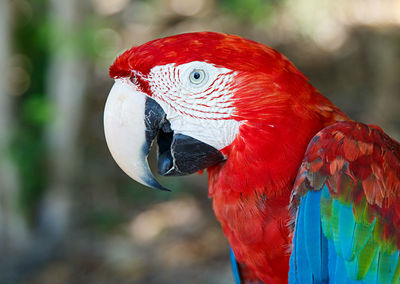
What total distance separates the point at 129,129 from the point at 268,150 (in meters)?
0.36

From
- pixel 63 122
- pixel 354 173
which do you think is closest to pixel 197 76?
pixel 354 173

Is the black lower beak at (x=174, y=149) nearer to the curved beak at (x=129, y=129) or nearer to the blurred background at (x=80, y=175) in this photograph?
the curved beak at (x=129, y=129)

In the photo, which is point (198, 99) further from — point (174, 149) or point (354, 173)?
point (354, 173)

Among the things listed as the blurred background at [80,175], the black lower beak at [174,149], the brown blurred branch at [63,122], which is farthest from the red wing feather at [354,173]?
the brown blurred branch at [63,122]

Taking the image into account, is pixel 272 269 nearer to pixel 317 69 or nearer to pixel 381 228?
pixel 381 228

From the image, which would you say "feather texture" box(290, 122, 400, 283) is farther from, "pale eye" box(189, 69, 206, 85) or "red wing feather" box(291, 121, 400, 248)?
"pale eye" box(189, 69, 206, 85)

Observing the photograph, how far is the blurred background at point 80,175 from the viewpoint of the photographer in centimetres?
290

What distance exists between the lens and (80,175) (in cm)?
354

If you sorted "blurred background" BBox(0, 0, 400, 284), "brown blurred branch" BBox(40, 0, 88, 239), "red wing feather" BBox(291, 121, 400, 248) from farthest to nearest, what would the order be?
"blurred background" BBox(0, 0, 400, 284) → "brown blurred branch" BBox(40, 0, 88, 239) → "red wing feather" BBox(291, 121, 400, 248)

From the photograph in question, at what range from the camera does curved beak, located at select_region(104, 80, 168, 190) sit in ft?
3.69

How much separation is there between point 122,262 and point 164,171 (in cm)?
224

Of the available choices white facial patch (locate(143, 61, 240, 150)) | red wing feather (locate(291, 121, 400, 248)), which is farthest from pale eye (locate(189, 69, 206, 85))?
red wing feather (locate(291, 121, 400, 248))

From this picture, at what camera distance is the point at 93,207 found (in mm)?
3773

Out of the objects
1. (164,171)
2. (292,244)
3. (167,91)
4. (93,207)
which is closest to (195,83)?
(167,91)
